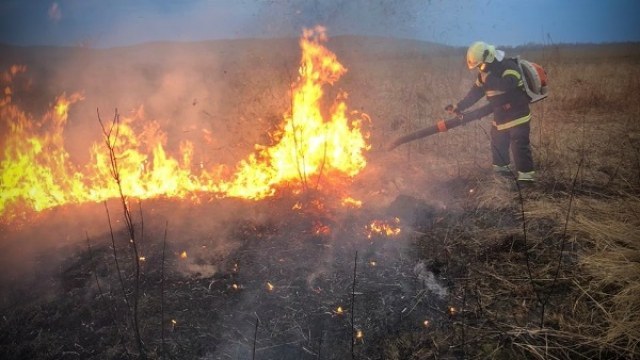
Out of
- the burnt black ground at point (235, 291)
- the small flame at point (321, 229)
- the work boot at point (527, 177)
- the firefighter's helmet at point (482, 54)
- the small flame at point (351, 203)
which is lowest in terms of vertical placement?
the burnt black ground at point (235, 291)

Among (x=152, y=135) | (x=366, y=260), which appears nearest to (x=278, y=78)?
(x=152, y=135)

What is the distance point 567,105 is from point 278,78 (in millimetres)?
9253

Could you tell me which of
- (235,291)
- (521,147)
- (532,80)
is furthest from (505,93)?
(235,291)

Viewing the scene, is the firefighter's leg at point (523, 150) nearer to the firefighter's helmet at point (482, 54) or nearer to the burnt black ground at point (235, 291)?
the firefighter's helmet at point (482, 54)

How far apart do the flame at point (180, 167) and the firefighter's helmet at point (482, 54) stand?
229 cm

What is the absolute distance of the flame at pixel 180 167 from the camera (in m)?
5.95

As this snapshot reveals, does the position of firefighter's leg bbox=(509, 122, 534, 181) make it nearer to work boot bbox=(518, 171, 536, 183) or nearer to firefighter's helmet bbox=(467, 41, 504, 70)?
work boot bbox=(518, 171, 536, 183)

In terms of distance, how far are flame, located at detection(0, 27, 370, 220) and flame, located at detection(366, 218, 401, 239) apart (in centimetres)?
123

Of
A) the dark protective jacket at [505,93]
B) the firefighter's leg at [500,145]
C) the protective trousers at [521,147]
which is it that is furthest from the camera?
the firefighter's leg at [500,145]

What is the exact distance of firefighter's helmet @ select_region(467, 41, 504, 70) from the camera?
5.73 meters

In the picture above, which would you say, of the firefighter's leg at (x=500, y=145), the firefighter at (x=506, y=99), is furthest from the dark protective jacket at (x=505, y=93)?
the firefighter's leg at (x=500, y=145)

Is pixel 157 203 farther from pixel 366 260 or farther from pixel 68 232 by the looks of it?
pixel 366 260

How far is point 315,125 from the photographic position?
20.9 ft

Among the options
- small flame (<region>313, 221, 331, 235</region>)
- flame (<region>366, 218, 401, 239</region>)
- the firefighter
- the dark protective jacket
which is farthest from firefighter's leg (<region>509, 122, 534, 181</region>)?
small flame (<region>313, 221, 331, 235</region>)
